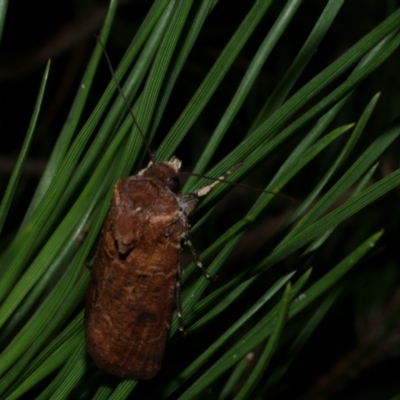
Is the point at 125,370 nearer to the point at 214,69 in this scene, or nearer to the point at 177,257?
the point at 177,257

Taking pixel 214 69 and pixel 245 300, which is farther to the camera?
pixel 245 300

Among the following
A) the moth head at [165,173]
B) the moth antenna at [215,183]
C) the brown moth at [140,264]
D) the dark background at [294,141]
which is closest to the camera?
the moth antenna at [215,183]

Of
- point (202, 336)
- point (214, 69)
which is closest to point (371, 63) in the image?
point (214, 69)

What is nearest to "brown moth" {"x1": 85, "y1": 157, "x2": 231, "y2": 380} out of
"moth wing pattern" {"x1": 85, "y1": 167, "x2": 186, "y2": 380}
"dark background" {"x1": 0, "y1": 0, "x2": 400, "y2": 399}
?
"moth wing pattern" {"x1": 85, "y1": 167, "x2": 186, "y2": 380}

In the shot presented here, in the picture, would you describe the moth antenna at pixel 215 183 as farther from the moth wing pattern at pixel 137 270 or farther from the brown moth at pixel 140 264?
the moth wing pattern at pixel 137 270

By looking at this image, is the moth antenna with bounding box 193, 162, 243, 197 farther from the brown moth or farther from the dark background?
the dark background

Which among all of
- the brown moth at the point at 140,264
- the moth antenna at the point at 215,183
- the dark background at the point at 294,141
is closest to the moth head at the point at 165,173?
the brown moth at the point at 140,264

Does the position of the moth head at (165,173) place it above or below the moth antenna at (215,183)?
below
